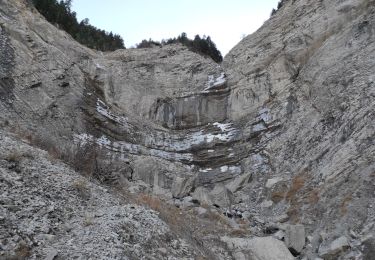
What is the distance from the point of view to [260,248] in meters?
12.8

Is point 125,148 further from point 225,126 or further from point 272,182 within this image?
point 272,182

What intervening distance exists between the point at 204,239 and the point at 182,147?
11539 millimetres

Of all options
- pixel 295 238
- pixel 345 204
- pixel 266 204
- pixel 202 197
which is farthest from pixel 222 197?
pixel 345 204

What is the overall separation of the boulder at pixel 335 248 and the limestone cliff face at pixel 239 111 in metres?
0.41

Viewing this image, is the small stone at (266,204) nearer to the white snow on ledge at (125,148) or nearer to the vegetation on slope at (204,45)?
the white snow on ledge at (125,148)

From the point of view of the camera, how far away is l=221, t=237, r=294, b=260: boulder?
12.5 meters

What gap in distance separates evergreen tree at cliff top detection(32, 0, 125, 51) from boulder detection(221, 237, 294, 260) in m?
25.4

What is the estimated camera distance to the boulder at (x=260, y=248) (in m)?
12.5

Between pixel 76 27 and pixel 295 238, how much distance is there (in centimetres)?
3448

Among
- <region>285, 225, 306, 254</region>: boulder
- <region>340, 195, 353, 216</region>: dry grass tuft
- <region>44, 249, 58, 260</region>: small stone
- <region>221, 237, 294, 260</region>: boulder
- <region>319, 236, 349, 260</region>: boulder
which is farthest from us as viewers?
<region>340, 195, 353, 216</region>: dry grass tuft

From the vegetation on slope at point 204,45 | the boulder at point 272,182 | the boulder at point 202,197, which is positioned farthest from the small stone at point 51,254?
the vegetation on slope at point 204,45

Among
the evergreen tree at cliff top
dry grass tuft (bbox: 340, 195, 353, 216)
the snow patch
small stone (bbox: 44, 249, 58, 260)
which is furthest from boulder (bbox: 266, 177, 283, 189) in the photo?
the evergreen tree at cliff top

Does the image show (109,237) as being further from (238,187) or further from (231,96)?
(231,96)

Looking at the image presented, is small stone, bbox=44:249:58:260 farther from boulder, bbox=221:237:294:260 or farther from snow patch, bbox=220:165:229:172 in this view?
snow patch, bbox=220:165:229:172
